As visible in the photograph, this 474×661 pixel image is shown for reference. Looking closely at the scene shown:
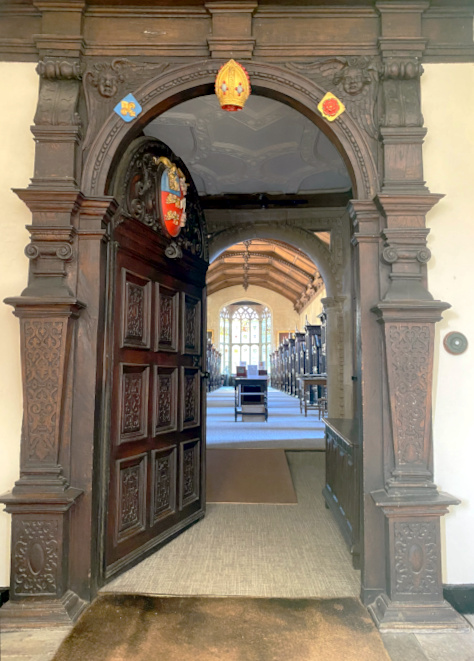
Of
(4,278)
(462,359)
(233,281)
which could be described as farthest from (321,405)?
(233,281)

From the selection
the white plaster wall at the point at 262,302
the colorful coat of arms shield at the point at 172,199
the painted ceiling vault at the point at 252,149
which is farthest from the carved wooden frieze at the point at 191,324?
Result: the white plaster wall at the point at 262,302

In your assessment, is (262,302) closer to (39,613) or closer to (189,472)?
(189,472)

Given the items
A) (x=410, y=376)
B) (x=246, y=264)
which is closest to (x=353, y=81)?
(x=410, y=376)

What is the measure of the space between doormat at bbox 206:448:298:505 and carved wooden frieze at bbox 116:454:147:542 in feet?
Result: 4.46

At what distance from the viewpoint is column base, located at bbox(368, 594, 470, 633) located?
7.06 ft

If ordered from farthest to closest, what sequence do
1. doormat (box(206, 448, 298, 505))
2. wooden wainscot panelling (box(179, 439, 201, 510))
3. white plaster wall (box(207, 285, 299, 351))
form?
1. white plaster wall (box(207, 285, 299, 351))
2. doormat (box(206, 448, 298, 505))
3. wooden wainscot panelling (box(179, 439, 201, 510))

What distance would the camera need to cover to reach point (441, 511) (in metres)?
2.29

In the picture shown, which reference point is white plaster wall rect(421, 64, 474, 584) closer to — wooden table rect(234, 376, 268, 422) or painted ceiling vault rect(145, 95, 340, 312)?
painted ceiling vault rect(145, 95, 340, 312)

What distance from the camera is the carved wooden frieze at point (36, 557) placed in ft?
7.40

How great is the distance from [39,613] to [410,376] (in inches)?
86.5

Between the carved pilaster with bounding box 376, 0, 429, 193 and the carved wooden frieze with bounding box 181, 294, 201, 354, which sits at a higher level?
the carved pilaster with bounding box 376, 0, 429, 193

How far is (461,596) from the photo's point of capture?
95.0 inches

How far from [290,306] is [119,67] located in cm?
2419

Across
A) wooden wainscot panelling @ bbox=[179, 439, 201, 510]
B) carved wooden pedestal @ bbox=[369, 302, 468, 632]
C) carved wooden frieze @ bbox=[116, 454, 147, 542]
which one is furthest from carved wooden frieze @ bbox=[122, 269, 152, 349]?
carved wooden pedestal @ bbox=[369, 302, 468, 632]
